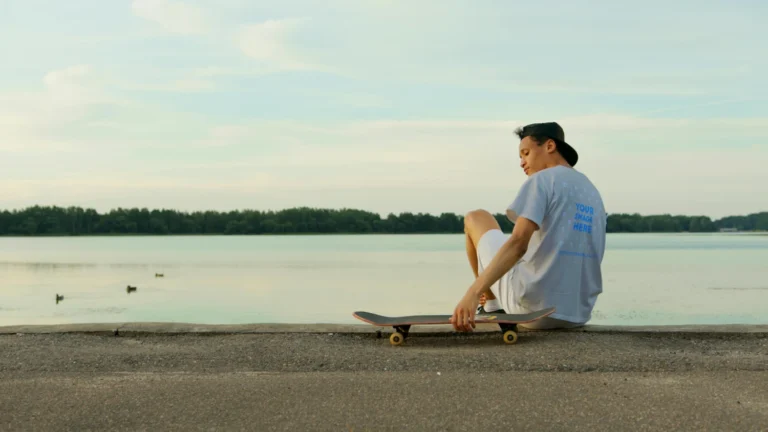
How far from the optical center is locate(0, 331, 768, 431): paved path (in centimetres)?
364

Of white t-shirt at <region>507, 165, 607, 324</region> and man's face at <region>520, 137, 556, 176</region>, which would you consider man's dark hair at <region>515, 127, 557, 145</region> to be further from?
white t-shirt at <region>507, 165, 607, 324</region>

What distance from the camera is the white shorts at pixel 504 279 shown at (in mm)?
5844

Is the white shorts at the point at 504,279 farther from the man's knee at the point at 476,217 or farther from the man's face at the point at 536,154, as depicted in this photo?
the man's face at the point at 536,154

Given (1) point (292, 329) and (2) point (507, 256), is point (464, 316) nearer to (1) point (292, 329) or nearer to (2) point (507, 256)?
(2) point (507, 256)

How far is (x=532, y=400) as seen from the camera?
12.7ft

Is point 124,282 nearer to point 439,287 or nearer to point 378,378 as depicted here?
point 439,287

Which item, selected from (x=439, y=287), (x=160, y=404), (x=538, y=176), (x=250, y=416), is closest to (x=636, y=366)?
(x=538, y=176)

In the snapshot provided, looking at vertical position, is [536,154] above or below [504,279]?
above

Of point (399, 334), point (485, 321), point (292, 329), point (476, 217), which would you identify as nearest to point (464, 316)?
point (485, 321)

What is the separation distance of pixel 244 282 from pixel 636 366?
66.3 feet

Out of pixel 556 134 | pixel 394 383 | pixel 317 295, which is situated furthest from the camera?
pixel 317 295

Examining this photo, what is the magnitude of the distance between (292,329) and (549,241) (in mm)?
2227

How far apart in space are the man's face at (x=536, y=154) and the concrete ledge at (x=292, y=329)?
1.28 m

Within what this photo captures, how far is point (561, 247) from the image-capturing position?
18.3 feet
